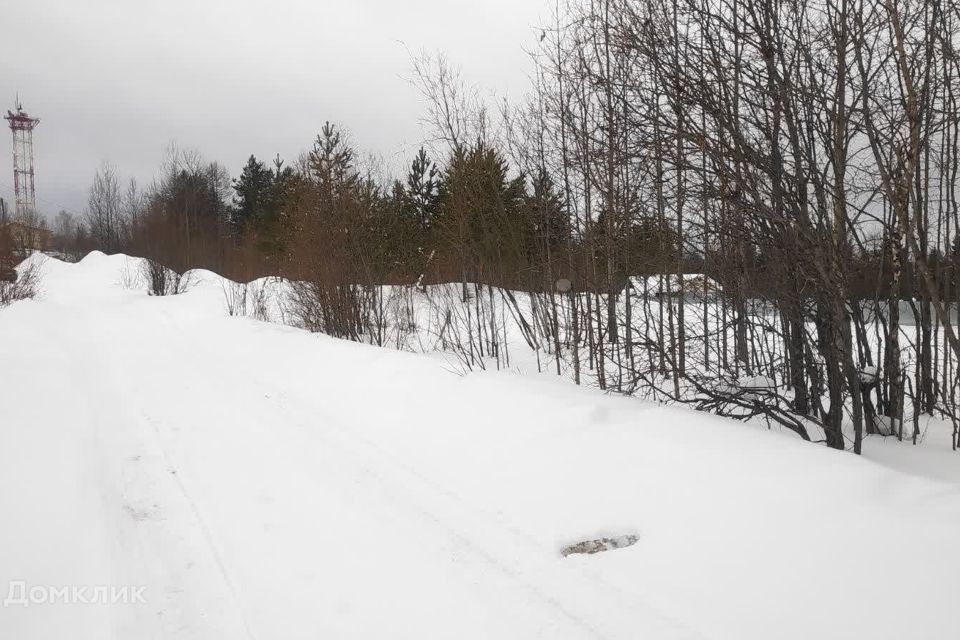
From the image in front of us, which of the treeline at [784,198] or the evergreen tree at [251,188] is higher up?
the evergreen tree at [251,188]

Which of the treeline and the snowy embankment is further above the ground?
the treeline

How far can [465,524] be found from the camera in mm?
4164

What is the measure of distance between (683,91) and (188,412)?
6.44m

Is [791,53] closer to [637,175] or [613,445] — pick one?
[637,175]

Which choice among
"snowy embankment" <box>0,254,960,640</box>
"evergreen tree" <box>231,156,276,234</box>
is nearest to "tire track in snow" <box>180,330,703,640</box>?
"snowy embankment" <box>0,254,960,640</box>

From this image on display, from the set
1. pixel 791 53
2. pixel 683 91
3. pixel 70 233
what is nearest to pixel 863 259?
pixel 791 53

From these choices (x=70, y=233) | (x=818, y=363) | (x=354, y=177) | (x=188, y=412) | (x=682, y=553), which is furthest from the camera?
(x=70, y=233)

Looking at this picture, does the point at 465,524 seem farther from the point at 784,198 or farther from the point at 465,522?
the point at 784,198

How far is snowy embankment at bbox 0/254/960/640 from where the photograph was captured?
2.97 metres

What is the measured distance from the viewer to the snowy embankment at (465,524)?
2.97m

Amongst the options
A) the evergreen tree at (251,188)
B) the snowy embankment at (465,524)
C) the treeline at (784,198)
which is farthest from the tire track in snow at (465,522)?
the evergreen tree at (251,188)

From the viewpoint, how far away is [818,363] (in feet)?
16.6

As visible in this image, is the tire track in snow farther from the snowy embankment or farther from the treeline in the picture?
the treeline

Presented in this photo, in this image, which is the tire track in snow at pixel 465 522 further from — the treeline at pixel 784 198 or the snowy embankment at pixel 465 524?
the treeline at pixel 784 198
